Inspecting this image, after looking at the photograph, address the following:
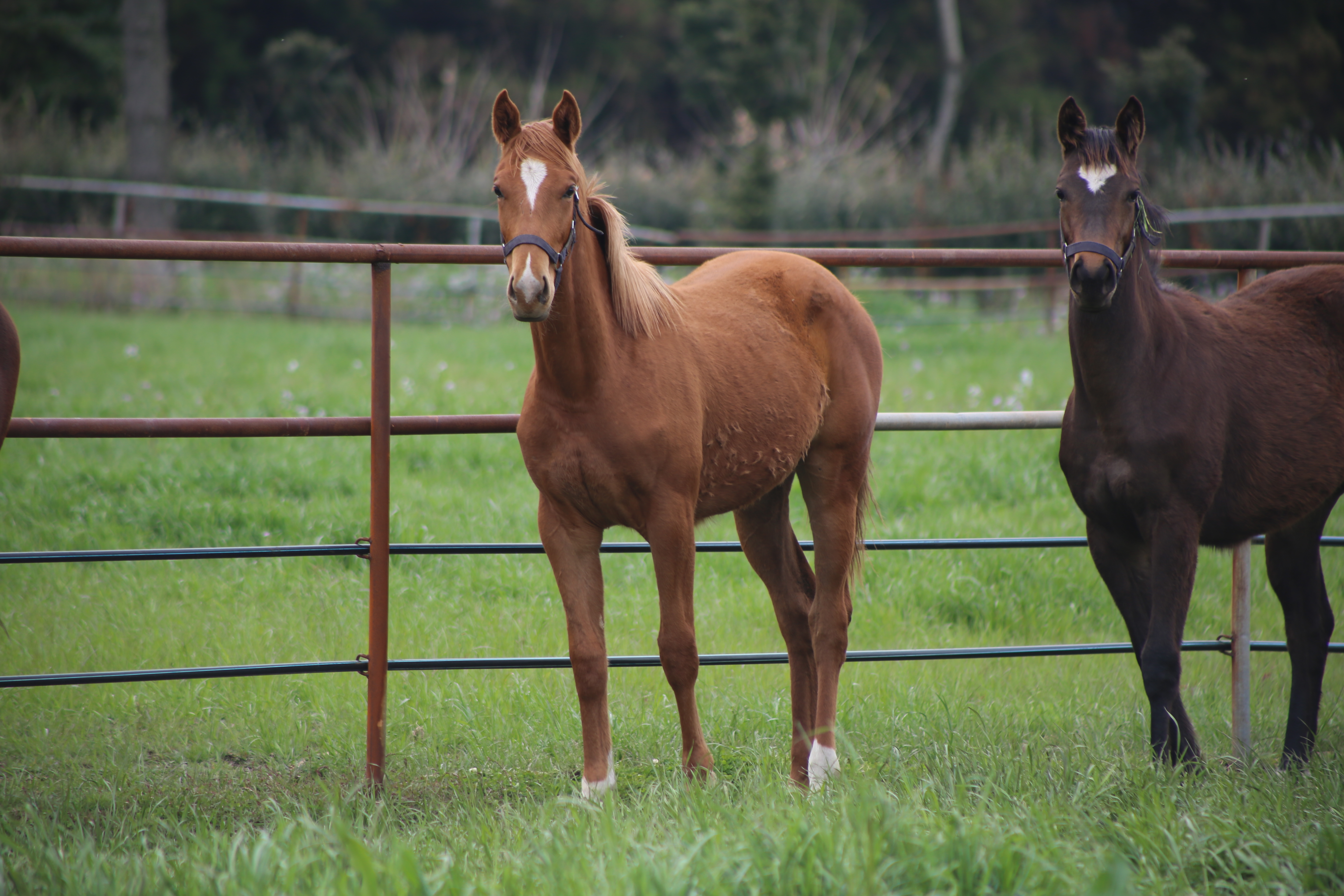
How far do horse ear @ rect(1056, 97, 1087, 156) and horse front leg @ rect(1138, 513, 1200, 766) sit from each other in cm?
108

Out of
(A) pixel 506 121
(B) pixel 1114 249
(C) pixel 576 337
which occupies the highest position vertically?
(A) pixel 506 121

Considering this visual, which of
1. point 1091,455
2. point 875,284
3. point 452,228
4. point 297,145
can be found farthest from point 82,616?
point 297,145

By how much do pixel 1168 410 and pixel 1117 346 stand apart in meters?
0.22

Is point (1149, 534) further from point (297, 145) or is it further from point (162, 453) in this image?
point (297, 145)

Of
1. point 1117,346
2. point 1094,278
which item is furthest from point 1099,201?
point 1117,346

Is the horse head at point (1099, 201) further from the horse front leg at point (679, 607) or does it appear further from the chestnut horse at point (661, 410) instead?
the horse front leg at point (679, 607)

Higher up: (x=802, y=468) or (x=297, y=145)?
(x=297, y=145)

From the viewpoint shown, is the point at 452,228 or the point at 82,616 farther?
the point at 452,228

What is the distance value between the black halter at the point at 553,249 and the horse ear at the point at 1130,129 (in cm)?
146

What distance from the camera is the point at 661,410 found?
256 cm

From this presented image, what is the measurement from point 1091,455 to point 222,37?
29.2m

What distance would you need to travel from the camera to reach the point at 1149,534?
9.00 feet

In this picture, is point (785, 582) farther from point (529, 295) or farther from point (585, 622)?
point (529, 295)

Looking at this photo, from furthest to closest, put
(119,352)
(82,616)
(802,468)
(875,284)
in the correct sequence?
(875,284) < (119,352) < (82,616) < (802,468)
